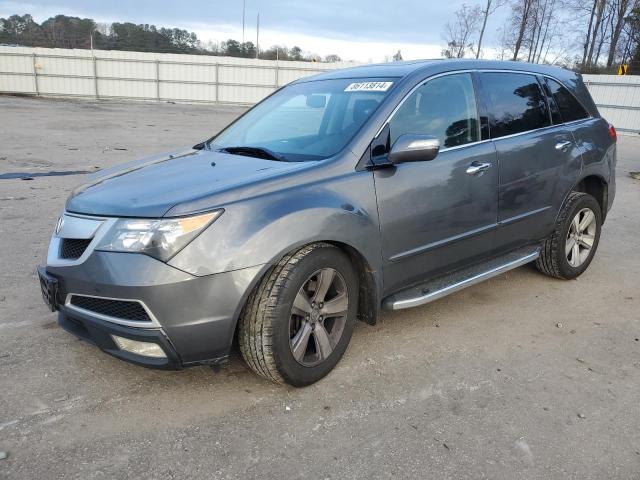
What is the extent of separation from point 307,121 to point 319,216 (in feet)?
Answer: 3.54

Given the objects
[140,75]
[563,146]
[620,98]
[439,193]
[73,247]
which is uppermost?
[140,75]

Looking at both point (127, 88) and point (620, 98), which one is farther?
point (127, 88)

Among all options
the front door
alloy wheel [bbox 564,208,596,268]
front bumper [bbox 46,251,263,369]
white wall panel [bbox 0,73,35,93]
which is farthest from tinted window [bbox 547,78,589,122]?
white wall panel [bbox 0,73,35,93]

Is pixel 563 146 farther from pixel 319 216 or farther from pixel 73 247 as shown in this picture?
pixel 73 247

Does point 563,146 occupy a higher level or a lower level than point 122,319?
higher

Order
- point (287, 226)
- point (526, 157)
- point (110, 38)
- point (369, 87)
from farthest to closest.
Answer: point (110, 38) < point (526, 157) < point (369, 87) < point (287, 226)

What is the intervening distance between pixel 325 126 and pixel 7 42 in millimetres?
41705

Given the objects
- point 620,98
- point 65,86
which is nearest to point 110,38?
point 65,86

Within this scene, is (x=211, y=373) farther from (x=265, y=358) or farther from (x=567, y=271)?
(x=567, y=271)

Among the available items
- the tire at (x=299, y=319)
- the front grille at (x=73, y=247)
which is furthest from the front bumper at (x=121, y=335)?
the tire at (x=299, y=319)

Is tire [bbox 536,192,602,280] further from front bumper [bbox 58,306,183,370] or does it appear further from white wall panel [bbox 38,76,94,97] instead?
white wall panel [bbox 38,76,94,97]

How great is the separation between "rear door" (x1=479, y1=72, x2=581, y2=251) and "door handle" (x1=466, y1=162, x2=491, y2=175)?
0.20 metres

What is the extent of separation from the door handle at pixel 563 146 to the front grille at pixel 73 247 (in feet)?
11.4

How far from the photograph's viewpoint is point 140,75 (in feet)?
103
